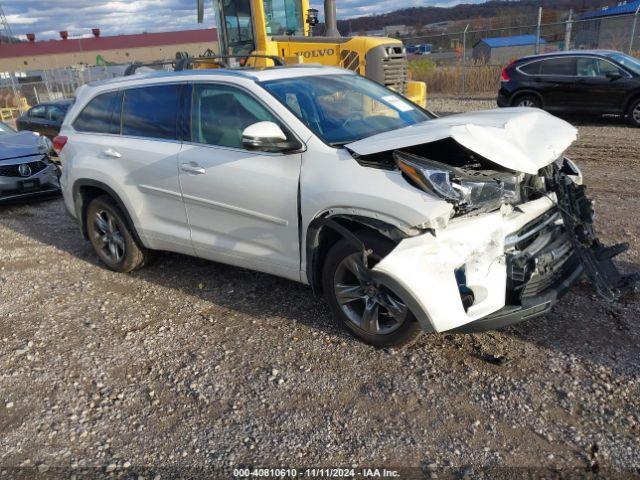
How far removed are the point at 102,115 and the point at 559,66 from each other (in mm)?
10805

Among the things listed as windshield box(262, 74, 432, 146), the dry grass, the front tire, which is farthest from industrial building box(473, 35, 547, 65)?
the front tire

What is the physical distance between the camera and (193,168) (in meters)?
4.19

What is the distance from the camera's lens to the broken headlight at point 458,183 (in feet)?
10.1

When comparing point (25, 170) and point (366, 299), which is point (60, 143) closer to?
point (25, 170)

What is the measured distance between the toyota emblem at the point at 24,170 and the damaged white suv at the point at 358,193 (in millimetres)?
3892

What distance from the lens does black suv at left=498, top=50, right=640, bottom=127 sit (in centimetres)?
1131

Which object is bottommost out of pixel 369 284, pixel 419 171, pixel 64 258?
pixel 64 258

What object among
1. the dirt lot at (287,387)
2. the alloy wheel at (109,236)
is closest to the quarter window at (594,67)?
the dirt lot at (287,387)

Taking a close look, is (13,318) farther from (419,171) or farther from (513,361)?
(513,361)

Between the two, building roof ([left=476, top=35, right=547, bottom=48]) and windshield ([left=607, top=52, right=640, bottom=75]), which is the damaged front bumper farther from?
building roof ([left=476, top=35, right=547, bottom=48])

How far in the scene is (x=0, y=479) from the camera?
108 inches

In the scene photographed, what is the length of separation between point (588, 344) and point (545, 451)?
1128 mm

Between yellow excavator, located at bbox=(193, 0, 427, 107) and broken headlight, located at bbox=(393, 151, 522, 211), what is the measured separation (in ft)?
23.6

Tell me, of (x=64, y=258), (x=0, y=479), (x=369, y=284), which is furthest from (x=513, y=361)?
(x=64, y=258)
